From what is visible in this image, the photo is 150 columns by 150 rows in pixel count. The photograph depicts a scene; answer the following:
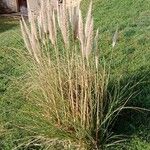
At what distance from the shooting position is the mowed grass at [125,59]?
4473mm

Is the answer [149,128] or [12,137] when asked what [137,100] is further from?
[12,137]

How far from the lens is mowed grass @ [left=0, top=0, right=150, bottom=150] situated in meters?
4.47

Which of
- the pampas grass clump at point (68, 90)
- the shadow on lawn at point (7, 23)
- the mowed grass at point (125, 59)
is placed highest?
the pampas grass clump at point (68, 90)

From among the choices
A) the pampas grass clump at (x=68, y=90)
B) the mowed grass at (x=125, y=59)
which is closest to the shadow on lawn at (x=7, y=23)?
the mowed grass at (x=125, y=59)

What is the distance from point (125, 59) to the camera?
5863mm

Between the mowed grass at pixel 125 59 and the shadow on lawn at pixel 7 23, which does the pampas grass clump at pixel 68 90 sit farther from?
the shadow on lawn at pixel 7 23

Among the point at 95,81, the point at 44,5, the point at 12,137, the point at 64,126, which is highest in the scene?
the point at 44,5

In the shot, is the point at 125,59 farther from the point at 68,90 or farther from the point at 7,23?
the point at 7,23

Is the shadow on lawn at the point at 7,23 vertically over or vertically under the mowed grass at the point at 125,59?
under

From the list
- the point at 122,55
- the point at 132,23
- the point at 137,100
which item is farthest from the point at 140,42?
the point at 137,100

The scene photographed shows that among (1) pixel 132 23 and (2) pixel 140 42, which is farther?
(1) pixel 132 23

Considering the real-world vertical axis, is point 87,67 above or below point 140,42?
above

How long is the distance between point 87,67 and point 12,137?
1162mm

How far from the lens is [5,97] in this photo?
548 centimetres
